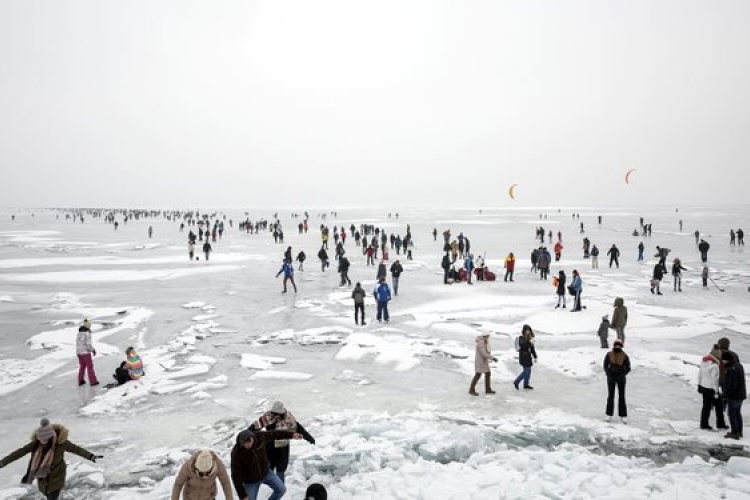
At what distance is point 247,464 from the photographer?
4762mm

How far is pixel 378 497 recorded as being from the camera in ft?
18.4

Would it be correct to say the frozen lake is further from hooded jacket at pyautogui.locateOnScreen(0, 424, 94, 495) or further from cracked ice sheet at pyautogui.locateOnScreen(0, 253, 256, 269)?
cracked ice sheet at pyautogui.locateOnScreen(0, 253, 256, 269)

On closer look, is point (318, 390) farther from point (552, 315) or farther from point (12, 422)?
point (552, 315)

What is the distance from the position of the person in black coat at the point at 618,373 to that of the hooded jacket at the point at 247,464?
5622 millimetres

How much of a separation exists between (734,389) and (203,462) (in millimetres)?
7209

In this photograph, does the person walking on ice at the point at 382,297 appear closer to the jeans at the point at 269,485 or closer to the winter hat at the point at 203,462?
the jeans at the point at 269,485

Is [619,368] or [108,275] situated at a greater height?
[619,368]

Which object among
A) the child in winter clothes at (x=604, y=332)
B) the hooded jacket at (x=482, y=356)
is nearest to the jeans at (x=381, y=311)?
the hooded jacket at (x=482, y=356)

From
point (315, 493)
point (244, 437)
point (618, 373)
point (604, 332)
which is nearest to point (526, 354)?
point (618, 373)

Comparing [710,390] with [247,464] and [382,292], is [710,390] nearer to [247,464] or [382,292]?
[247,464]

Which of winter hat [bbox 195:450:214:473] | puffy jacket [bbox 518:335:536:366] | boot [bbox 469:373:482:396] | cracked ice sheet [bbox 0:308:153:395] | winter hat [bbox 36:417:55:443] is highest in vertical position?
winter hat [bbox 195:450:214:473]

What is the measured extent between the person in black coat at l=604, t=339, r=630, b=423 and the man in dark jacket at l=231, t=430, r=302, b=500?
216 inches

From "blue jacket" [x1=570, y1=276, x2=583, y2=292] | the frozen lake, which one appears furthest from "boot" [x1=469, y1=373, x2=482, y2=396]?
"blue jacket" [x1=570, y1=276, x2=583, y2=292]

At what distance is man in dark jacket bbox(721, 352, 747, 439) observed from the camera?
6.72 meters
